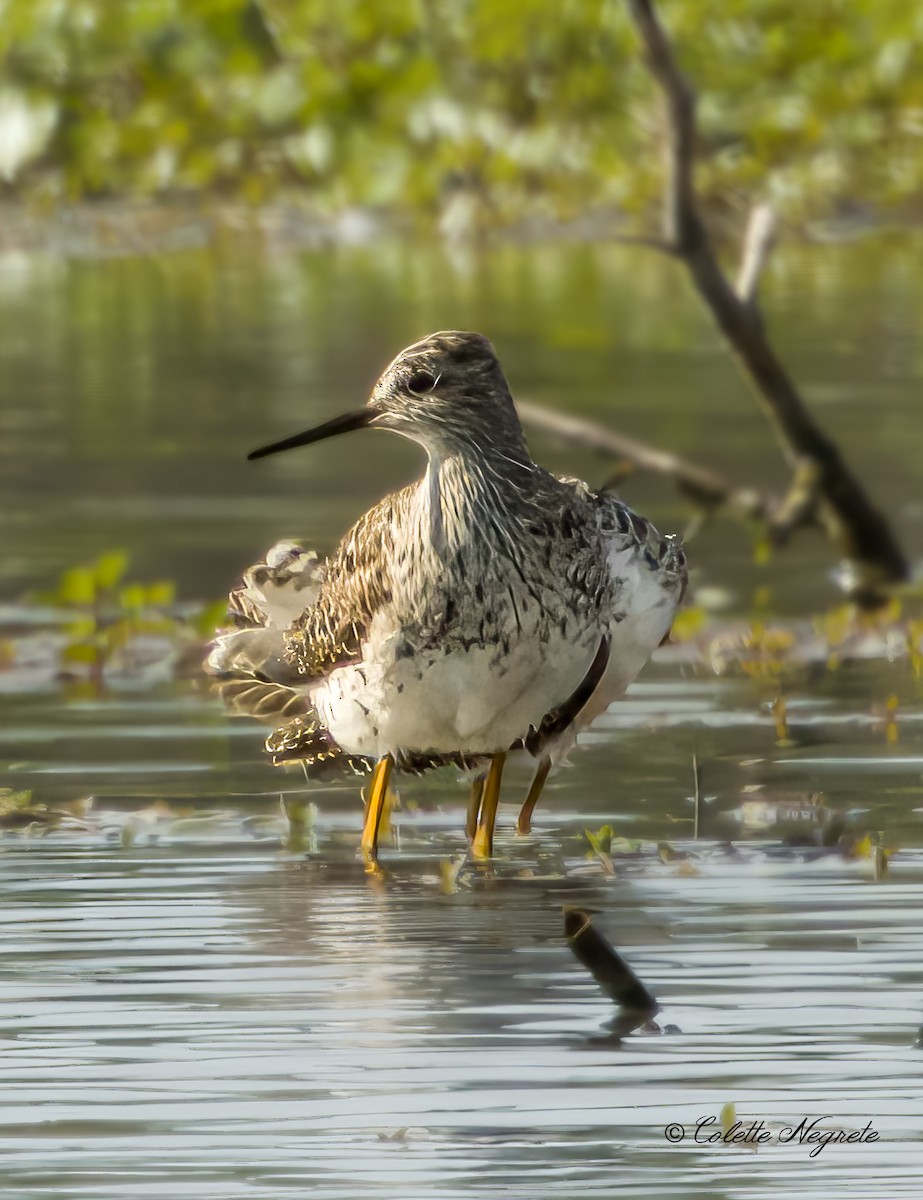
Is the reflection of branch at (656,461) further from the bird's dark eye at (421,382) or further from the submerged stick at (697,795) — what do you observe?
the bird's dark eye at (421,382)

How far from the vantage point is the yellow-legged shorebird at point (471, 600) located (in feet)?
24.7

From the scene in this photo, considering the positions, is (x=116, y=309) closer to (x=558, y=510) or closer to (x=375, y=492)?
(x=375, y=492)

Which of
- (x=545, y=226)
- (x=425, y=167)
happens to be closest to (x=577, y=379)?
(x=425, y=167)

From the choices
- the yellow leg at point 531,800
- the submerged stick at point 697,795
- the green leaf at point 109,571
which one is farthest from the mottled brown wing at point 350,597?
the green leaf at point 109,571

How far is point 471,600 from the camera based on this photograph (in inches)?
296

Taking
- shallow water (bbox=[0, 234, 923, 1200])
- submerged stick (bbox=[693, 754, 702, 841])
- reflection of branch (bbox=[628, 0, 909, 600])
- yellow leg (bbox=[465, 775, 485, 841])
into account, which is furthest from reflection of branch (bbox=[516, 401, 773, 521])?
yellow leg (bbox=[465, 775, 485, 841])

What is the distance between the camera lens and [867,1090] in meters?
5.94

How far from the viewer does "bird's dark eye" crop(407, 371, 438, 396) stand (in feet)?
25.5

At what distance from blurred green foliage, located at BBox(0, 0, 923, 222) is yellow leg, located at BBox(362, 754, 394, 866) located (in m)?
7.35

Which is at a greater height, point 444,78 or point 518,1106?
point 444,78

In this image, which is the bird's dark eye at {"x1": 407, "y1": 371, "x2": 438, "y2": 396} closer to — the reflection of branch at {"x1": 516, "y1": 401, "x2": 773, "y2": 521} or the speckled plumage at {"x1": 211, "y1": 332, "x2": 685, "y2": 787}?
the speckled plumage at {"x1": 211, "y1": 332, "x2": 685, "y2": 787}

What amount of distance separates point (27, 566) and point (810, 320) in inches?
620

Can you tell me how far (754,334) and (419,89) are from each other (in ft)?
9.03

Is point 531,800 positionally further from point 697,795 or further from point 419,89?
point 419,89
